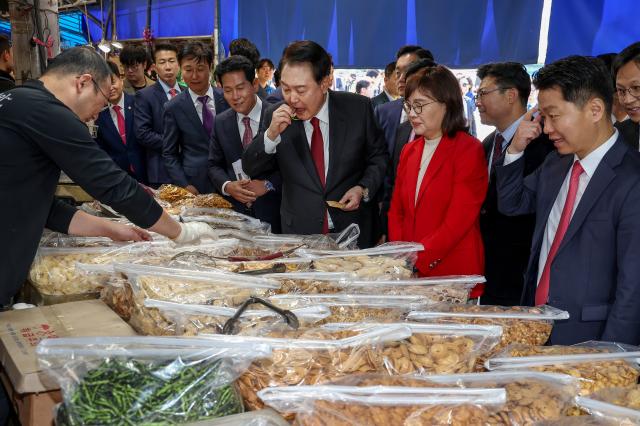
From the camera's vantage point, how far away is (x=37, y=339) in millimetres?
1473

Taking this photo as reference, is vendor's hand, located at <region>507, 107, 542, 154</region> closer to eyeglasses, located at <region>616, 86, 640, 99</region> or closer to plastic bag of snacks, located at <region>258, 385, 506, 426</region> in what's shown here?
eyeglasses, located at <region>616, 86, 640, 99</region>

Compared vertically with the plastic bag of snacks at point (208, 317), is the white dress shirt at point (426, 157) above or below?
above

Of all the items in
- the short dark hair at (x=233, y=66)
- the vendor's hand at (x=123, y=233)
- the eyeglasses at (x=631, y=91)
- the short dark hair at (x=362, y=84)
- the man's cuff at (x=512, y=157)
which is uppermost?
the short dark hair at (x=362, y=84)

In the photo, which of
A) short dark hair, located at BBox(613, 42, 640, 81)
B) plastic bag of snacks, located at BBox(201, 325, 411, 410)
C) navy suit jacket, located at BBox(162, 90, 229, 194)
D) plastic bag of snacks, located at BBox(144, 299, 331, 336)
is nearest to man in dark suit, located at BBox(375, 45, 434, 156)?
navy suit jacket, located at BBox(162, 90, 229, 194)

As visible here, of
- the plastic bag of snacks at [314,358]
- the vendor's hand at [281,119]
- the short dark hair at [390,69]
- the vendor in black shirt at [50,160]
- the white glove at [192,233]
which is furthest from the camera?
the short dark hair at [390,69]

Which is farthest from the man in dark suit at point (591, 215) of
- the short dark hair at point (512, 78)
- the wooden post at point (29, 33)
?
the wooden post at point (29, 33)

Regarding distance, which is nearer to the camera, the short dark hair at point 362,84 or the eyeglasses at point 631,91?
the eyeglasses at point 631,91

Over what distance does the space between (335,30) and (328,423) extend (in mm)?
5171

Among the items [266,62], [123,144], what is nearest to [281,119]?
[123,144]

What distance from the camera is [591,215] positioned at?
5.63ft

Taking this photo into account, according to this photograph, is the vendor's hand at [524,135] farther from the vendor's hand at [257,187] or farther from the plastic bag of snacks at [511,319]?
the vendor's hand at [257,187]

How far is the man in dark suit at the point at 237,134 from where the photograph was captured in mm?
3266

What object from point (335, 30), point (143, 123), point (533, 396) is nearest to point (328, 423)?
point (533, 396)

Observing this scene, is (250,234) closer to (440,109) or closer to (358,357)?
(440,109)
